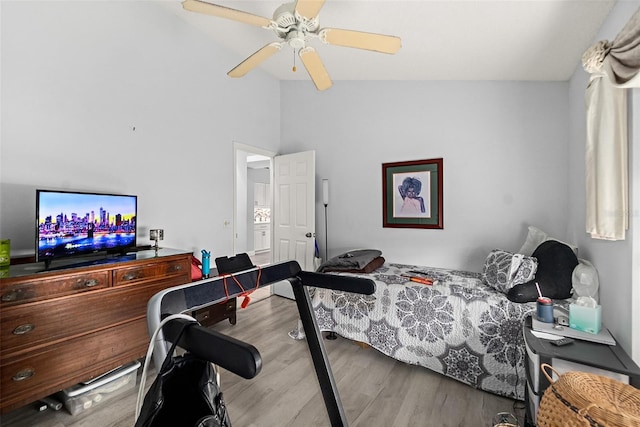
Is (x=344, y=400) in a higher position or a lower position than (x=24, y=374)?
lower

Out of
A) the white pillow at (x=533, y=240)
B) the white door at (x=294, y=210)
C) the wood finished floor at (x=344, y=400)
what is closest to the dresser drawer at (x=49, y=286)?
the wood finished floor at (x=344, y=400)

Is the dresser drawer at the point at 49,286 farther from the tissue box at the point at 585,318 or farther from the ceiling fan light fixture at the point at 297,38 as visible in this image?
the tissue box at the point at 585,318

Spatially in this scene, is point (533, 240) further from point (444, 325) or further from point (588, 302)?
point (444, 325)

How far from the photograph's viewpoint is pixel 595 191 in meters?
1.87

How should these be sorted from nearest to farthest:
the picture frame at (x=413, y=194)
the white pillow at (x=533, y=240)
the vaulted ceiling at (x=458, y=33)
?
the vaulted ceiling at (x=458, y=33)
the white pillow at (x=533, y=240)
the picture frame at (x=413, y=194)

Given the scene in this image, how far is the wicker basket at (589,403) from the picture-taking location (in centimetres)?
107

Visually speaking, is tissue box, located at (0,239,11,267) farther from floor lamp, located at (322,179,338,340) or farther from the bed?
floor lamp, located at (322,179,338,340)

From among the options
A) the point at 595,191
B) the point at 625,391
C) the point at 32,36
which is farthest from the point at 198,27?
the point at 625,391

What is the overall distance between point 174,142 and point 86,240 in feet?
4.50

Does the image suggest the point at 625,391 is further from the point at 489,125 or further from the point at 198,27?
the point at 198,27

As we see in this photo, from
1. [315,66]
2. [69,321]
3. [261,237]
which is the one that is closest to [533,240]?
[315,66]

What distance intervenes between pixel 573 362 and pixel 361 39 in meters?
2.20

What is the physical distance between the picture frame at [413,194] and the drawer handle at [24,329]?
3329 millimetres

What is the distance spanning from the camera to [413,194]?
3.61m
